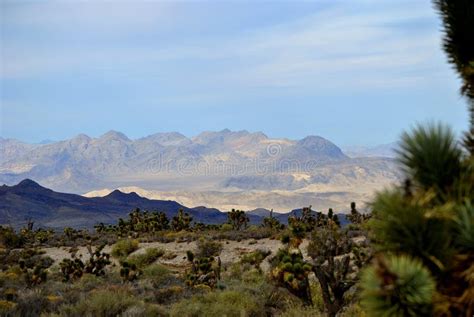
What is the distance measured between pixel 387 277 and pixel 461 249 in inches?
21.2

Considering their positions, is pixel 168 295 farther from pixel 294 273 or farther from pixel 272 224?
pixel 272 224

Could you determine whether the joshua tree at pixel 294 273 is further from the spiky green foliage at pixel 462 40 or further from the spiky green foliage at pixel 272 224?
the spiky green foliage at pixel 272 224

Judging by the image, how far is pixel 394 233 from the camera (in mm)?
3996

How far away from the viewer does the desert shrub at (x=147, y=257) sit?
117 ft

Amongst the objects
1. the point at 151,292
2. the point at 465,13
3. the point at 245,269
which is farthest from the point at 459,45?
the point at 245,269

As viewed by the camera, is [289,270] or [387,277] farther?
[289,270]

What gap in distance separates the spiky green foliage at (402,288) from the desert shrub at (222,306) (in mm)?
10406

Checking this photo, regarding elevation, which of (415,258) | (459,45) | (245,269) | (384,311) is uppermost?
(459,45)

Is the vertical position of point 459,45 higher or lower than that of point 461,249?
higher

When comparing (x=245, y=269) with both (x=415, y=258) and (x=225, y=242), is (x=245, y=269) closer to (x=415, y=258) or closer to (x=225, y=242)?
(x=225, y=242)

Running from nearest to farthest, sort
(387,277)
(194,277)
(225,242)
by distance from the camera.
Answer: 1. (387,277)
2. (194,277)
3. (225,242)

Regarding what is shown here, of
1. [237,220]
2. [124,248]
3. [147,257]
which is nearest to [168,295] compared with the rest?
[147,257]

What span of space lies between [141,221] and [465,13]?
5308cm

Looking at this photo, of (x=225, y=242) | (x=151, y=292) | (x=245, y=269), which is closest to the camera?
(x=151, y=292)
